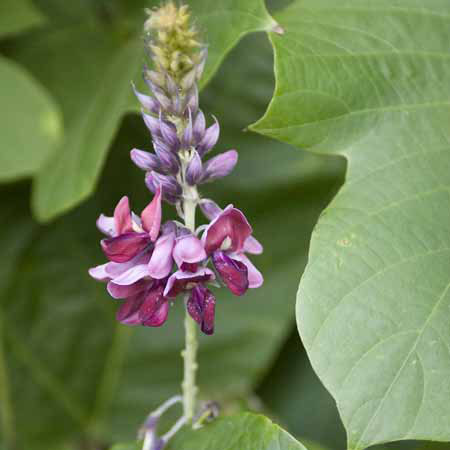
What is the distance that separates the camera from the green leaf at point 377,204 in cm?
93

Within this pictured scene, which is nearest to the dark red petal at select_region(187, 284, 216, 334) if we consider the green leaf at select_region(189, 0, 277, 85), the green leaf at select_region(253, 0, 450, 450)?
the green leaf at select_region(253, 0, 450, 450)

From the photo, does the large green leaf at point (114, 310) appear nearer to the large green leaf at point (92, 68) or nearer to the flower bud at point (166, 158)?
the large green leaf at point (92, 68)

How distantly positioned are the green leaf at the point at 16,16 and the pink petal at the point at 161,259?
115cm

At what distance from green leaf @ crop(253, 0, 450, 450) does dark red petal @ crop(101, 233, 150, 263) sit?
0.76 feet

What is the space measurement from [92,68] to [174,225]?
1285mm

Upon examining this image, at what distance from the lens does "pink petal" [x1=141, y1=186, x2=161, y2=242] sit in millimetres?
918

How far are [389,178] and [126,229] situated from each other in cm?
43

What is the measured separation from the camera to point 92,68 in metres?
2.12

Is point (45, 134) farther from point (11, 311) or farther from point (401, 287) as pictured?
point (401, 287)

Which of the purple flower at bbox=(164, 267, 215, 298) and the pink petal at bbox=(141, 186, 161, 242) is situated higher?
the pink petal at bbox=(141, 186, 161, 242)

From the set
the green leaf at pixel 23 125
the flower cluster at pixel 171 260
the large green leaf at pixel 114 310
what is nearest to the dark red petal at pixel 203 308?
the flower cluster at pixel 171 260

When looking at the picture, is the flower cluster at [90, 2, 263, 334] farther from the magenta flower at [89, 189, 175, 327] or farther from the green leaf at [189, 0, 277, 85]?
the green leaf at [189, 0, 277, 85]

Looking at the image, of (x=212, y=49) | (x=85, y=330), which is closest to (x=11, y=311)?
(x=85, y=330)

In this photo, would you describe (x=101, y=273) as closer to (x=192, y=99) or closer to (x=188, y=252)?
(x=188, y=252)
